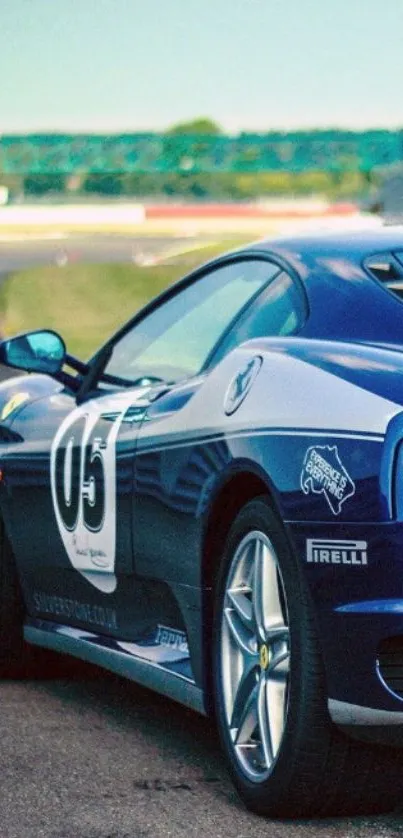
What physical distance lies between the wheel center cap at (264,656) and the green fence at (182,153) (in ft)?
520

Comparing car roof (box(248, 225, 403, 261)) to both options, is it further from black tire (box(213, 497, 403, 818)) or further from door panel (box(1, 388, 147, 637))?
black tire (box(213, 497, 403, 818))

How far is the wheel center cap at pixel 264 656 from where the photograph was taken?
4.55m

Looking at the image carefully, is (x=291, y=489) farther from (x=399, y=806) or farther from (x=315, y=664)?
(x=399, y=806)

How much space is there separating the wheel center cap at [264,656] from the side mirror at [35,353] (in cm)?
178

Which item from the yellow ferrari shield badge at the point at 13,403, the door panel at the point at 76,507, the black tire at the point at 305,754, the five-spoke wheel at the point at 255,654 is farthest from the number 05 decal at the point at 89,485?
the black tire at the point at 305,754

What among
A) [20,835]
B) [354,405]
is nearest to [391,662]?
[354,405]

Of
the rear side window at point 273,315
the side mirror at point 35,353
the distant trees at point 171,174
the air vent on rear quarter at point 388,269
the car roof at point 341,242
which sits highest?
the car roof at point 341,242

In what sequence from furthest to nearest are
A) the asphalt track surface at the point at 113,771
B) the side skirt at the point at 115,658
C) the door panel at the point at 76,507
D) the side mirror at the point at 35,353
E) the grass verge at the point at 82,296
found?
the grass verge at the point at 82,296 → the side mirror at the point at 35,353 → the door panel at the point at 76,507 → the side skirt at the point at 115,658 → the asphalt track surface at the point at 113,771

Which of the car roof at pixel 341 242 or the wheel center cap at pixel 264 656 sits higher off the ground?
the car roof at pixel 341 242

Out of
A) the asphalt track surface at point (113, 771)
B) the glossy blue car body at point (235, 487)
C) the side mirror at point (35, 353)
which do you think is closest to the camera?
the glossy blue car body at point (235, 487)

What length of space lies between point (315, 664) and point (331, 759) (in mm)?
223

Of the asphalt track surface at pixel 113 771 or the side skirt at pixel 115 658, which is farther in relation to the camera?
the side skirt at pixel 115 658

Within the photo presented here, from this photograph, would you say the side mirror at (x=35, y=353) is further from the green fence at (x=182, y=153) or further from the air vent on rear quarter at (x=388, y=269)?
the green fence at (x=182, y=153)

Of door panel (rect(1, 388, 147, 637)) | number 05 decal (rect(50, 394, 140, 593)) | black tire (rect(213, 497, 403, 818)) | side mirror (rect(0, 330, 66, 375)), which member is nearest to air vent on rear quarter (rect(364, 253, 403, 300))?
black tire (rect(213, 497, 403, 818))
